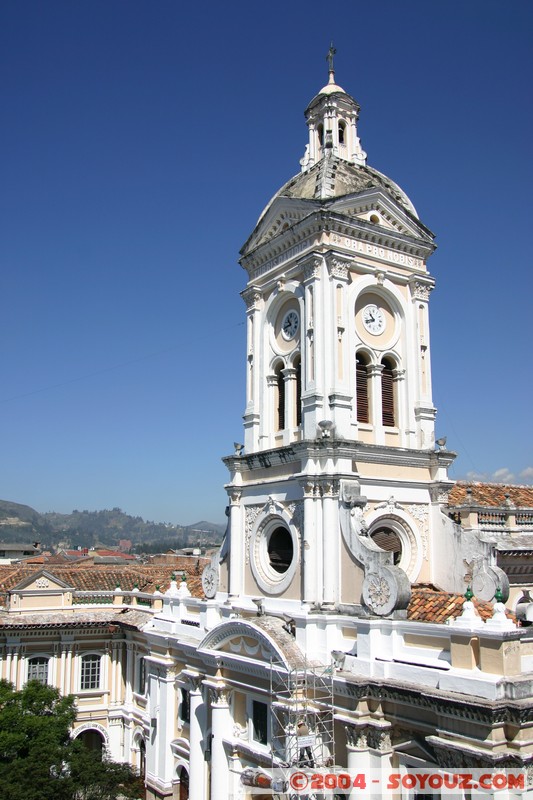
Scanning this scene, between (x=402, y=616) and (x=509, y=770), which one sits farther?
(x=402, y=616)

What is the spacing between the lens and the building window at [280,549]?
2355 centimetres

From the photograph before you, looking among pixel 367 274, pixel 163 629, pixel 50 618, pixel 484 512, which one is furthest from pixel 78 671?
pixel 367 274

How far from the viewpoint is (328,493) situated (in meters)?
21.6

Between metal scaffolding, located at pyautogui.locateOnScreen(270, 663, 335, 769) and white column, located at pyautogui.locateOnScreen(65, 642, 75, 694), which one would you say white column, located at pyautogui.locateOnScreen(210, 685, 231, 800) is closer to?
metal scaffolding, located at pyautogui.locateOnScreen(270, 663, 335, 769)

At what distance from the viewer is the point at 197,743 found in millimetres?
25359

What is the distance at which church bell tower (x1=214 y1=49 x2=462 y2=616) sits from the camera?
21.8m

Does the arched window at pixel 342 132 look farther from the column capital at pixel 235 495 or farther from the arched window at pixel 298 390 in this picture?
the column capital at pixel 235 495

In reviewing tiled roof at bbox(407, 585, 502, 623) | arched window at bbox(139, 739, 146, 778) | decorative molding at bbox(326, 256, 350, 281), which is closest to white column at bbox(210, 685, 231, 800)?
tiled roof at bbox(407, 585, 502, 623)

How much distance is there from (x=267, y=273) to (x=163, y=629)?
48.9ft

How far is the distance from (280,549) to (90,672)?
679 inches

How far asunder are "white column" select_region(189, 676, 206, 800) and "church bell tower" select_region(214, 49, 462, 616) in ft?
13.0

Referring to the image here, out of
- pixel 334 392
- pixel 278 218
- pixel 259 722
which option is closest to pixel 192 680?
pixel 259 722

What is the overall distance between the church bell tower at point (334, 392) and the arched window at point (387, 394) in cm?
5

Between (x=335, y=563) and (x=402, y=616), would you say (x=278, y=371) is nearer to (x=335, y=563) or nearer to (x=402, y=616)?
(x=335, y=563)
